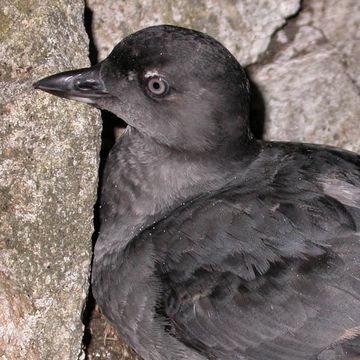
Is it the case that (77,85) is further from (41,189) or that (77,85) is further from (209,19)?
(209,19)

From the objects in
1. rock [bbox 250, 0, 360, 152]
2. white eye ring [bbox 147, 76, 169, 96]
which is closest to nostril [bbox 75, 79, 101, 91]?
white eye ring [bbox 147, 76, 169, 96]

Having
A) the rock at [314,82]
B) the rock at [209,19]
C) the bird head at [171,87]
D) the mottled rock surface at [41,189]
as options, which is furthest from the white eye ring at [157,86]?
the rock at [314,82]

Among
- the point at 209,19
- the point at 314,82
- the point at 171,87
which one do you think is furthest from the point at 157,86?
the point at 314,82

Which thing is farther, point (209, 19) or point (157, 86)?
point (209, 19)

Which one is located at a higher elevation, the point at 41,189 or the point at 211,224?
the point at 41,189

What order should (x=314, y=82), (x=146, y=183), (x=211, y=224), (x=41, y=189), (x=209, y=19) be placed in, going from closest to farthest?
(x=211, y=224)
(x=41, y=189)
(x=146, y=183)
(x=209, y=19)
(x=314, y=82)

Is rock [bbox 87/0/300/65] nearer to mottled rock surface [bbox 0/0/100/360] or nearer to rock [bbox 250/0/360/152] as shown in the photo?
rock [bbox 250/0/360/152]

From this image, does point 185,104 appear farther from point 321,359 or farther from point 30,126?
point 321,359
